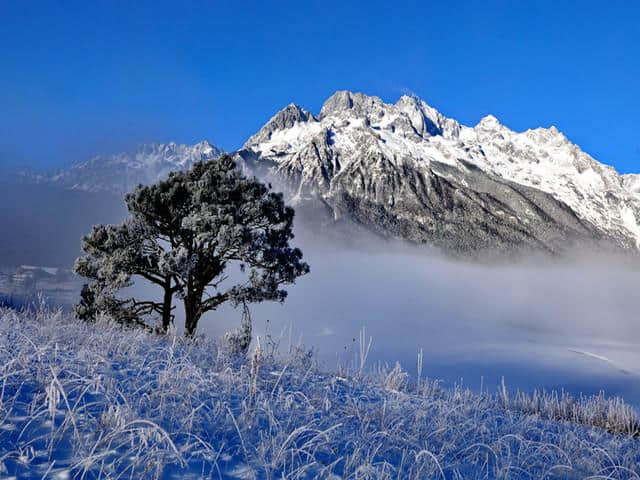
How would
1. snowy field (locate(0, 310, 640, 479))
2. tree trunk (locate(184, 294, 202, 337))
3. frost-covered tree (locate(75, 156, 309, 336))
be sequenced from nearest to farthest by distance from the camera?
1. snowy field (locate(0, 310, 640, 479))
2. tree trunk (locate(184, 294, 202, 337))
3. frost-covered tree (locate(75, 156, 309, 336))

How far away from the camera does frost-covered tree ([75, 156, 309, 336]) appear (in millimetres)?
20094

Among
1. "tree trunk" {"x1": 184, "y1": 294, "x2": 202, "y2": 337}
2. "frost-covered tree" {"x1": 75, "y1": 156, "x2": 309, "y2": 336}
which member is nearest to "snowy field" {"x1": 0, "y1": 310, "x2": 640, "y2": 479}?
"tree trunk" {"x1": 184, "y1": 294, "x2": 202, "y2": 337}

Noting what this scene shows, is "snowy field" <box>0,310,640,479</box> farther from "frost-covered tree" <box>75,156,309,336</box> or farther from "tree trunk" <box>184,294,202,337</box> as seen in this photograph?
"frost-covered tree" <box>75,156,309,336</box>

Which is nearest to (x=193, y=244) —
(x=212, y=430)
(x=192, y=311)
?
(x=192, y=311)

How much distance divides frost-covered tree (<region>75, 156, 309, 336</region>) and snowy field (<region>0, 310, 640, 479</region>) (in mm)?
12736

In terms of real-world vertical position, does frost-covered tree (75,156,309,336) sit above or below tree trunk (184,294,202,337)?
above

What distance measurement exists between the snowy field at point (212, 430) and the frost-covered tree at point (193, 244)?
41.8ft

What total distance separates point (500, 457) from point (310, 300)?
185688 millimetres

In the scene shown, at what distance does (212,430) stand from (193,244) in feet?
60.4

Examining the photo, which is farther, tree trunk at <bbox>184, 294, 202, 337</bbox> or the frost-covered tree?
the frost-covered tree

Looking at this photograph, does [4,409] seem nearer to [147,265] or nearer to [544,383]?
[147,265]

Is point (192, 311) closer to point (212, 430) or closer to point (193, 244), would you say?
point (193, 244)

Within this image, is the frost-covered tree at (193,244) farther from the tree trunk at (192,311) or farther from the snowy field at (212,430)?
the snowy field at (212,430)

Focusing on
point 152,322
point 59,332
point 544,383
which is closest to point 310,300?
point 544,383
